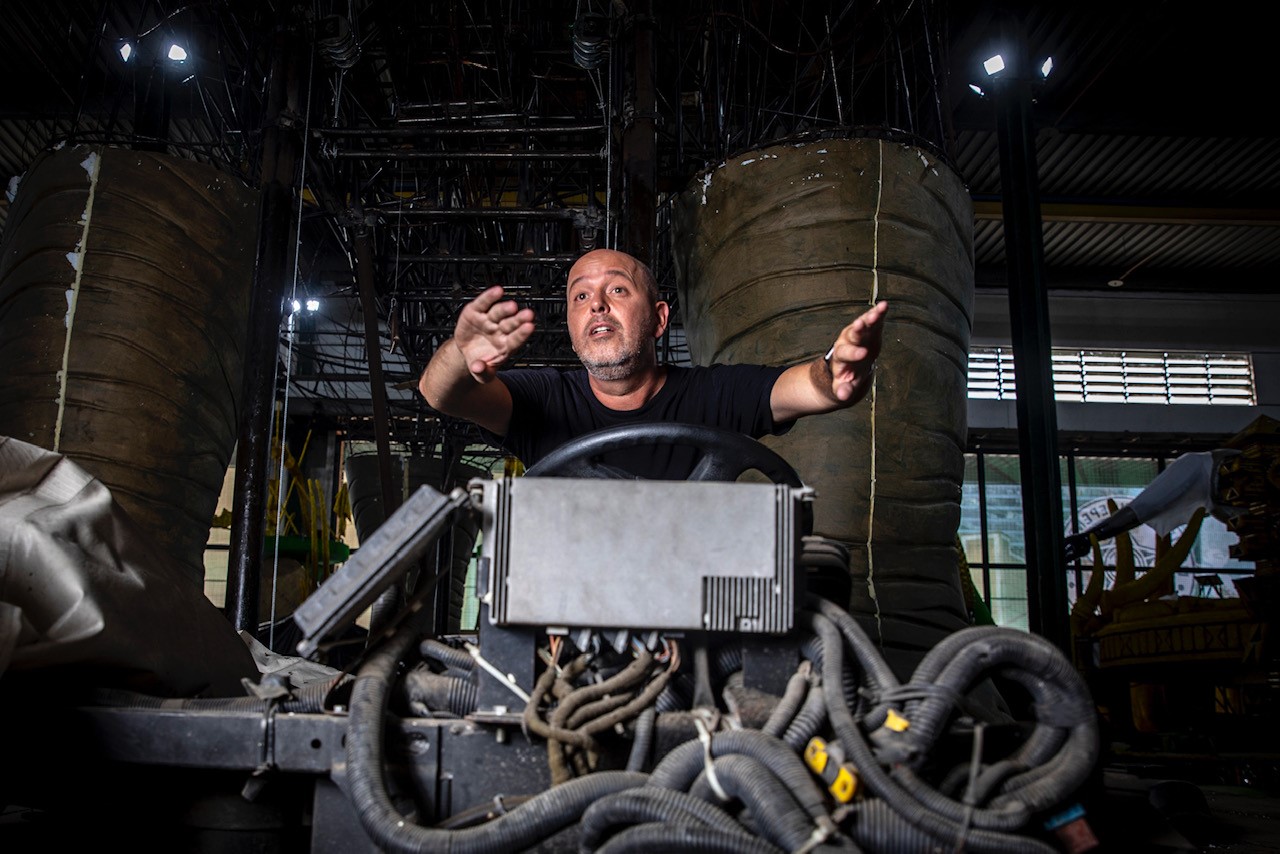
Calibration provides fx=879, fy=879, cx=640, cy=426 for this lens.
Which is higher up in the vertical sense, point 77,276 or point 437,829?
point 77,276

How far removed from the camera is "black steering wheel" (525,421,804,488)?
1.35 m

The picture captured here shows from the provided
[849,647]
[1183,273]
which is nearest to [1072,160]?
[1183,273]

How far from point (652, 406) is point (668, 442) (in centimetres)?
86

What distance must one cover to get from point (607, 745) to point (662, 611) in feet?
0.63

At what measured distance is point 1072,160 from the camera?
9141 mm

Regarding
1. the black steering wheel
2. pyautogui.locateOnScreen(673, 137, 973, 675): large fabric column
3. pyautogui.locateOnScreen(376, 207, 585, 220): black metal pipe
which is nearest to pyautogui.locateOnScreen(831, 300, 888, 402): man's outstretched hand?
the black steering wheel

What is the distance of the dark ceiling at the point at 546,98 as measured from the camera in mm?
3846

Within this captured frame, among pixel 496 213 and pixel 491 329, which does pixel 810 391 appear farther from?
pixel 496 213

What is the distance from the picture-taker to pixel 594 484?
3.68 feet

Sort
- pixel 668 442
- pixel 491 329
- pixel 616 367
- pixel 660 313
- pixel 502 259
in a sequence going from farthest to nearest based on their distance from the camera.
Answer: pixel 502 259
pixel 660 313
pixel 616 367
pixel 491 329
pixel 668 442

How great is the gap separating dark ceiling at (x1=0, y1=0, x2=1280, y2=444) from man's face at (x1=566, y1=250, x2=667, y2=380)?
1.08 metres

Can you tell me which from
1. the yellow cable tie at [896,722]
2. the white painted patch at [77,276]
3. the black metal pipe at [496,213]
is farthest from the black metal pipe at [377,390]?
the yellow cable tie at [896,722]

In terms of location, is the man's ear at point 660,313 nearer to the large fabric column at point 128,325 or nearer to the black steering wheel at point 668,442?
the black steering wheel at point 668,442

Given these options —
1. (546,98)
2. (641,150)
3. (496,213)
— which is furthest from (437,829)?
(546,98)
